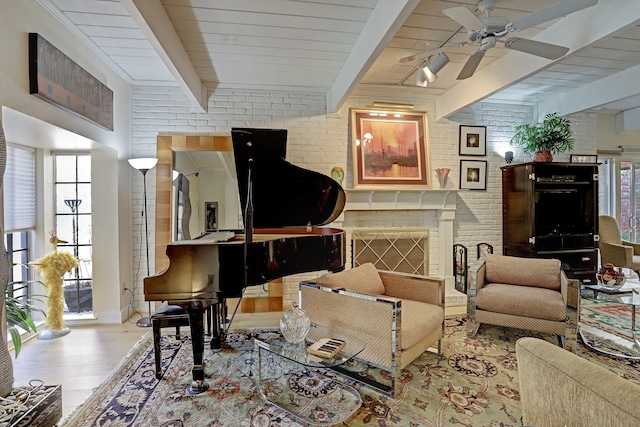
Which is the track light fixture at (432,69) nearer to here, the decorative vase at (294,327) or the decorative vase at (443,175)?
the decorative vase at (443,175)

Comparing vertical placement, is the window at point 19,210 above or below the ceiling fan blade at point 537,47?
below

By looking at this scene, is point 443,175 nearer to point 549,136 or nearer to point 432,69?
point 549,136

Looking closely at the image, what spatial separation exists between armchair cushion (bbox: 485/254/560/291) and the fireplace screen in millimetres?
1050

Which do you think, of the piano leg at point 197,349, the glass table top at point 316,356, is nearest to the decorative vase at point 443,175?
the glass table top at point 316,356

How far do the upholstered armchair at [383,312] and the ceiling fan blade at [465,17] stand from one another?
5.98 feet

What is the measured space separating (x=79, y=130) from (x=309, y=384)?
2948 mm

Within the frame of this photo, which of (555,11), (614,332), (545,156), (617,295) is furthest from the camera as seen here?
(545,156)

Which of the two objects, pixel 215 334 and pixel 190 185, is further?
pixel 190 185

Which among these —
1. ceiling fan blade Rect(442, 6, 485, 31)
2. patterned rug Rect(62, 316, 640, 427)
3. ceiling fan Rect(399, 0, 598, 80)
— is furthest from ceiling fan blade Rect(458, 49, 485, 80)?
patterned rug Rect(62, 316, 640, 427)

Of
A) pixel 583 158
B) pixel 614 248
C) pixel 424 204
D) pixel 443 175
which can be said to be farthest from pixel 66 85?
pixel 614 248

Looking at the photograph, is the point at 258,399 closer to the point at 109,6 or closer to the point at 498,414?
the point at 498,414

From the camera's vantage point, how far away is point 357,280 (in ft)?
8.81

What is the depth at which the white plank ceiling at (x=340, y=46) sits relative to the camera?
2301 millimetres

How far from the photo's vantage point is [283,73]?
3.51m
